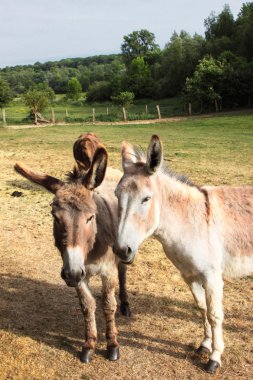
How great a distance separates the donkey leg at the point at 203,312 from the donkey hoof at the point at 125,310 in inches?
41.5

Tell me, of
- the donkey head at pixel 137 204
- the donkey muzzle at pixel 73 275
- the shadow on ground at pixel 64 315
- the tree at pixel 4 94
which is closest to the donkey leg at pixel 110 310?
the shadow on ground at pixel 64 315

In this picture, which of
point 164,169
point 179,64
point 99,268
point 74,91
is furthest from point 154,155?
point 74,91

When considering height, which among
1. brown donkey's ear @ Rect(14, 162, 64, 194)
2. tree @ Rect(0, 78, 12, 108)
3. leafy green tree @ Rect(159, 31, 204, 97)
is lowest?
brown donkey's ear @ Rect(14, 162, 64, 194)

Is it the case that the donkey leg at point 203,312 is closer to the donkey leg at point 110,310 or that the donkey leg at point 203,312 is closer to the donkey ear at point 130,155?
the donkey leg at point 110,310

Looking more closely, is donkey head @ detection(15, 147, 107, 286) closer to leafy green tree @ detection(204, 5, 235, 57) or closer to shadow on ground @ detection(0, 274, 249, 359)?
shadow on ground @ detection(0, 274, 249, 359)

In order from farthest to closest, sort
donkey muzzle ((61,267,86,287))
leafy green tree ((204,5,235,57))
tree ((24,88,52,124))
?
1. leafy green tree ((204,5,235,57))
2. tree ((24,88,52,124))
3. donkey muzzle ((61,267,86,287))

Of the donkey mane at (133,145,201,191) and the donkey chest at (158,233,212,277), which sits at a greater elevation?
the donkey mane at (133,145,201,191)

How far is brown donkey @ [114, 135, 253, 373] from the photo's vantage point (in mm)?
3230

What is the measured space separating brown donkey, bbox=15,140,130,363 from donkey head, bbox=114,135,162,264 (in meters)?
0.30

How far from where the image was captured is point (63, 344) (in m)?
4.16

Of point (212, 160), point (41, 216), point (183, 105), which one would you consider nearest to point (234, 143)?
point (212, 160)

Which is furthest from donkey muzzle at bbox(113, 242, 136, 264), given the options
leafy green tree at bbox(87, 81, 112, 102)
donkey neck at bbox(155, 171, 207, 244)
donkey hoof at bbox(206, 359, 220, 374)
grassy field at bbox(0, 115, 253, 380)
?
leafy green tree at bbox(87, 81, 112, 102)

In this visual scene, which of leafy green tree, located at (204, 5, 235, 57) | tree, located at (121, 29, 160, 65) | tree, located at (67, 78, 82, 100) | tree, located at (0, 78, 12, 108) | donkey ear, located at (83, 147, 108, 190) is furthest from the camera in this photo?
tree, located at (121, 29, 160, 65)

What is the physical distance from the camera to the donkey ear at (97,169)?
129 inches
